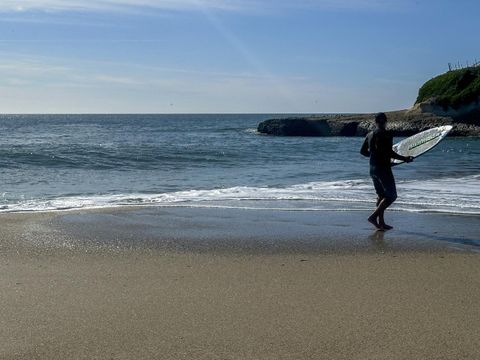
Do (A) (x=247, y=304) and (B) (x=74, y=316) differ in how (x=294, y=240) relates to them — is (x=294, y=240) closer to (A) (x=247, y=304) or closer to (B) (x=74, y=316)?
(A) (x=247, y=304)

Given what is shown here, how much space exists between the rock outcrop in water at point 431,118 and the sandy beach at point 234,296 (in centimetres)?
4499

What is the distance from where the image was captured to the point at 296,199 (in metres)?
12.3

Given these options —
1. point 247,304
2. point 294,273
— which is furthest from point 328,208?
point 247,304

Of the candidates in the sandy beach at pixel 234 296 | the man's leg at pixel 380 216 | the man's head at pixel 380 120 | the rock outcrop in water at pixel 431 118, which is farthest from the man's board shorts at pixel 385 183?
the rock outcrop in water at pixel 431 118

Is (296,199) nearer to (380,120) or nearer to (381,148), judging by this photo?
(381,148)

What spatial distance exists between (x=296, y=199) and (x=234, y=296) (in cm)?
703

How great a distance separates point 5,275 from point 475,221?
22.2 feet

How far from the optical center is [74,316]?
4.89 metres

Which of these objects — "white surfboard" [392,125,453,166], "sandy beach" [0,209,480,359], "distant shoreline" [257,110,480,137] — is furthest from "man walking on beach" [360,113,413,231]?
"distant shoreline" [257,110,480,137]

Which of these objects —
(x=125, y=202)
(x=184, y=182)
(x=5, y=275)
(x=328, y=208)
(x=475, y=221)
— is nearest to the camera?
(x=5, y=275)

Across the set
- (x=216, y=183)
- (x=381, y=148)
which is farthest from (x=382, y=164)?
(x=216, y=183)

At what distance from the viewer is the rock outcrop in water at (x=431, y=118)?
5284 centimetres

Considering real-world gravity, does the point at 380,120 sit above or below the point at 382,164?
above

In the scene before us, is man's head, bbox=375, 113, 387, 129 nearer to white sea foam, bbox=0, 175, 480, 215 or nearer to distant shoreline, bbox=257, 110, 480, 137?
white sea foam, bbox=0, 175, 480, 215
